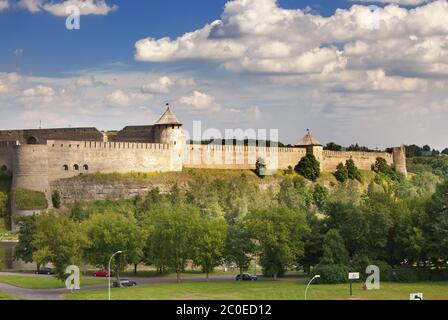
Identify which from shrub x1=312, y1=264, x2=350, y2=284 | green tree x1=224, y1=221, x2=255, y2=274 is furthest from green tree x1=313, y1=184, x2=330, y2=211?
shrub x1=312, y1=264, x2=350, y2=284

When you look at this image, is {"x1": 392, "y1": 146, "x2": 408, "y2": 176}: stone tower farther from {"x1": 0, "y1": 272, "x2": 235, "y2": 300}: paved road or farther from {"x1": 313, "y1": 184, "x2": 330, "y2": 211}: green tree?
{"x1": 0, "y1": 272, "x2": 235, "y2": 300}: paved road

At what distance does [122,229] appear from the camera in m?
49.8

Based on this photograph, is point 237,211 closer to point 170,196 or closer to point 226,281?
point 170,196

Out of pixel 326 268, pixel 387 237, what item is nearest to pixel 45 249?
pixel 326 268

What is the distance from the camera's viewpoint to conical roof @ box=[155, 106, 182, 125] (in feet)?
276

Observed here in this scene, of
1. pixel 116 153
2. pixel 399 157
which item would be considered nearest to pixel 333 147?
pixel 399 157

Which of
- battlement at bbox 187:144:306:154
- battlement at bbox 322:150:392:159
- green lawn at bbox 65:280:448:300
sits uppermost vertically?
battlement at bbox 322:150:392:159

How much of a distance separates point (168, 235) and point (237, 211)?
22632mm

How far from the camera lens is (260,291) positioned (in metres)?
43.0

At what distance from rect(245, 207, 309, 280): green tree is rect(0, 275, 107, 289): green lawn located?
1057 cm

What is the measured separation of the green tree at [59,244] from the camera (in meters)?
46.7

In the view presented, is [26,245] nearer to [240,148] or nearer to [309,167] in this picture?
[240,148]

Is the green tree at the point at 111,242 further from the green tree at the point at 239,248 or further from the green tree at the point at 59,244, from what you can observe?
the green tree at the point at 239,248
